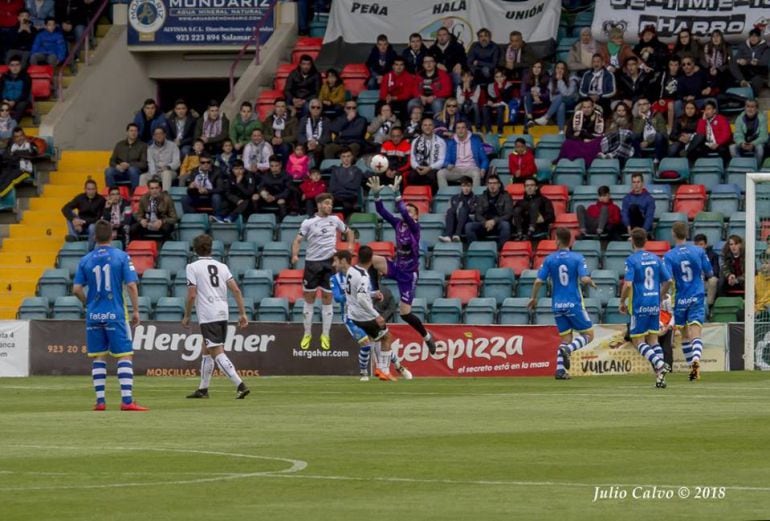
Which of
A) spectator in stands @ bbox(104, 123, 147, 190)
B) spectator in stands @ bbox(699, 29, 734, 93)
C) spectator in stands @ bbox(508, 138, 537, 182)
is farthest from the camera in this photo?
spectator in stands @ bbox(104, 123, 147, 190)

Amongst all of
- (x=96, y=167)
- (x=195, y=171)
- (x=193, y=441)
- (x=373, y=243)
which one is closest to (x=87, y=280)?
(x=193, y=441)

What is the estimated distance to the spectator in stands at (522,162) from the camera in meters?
33.1

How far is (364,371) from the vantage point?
28031 millimetres

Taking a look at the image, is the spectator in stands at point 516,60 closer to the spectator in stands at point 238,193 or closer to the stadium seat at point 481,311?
the spectator in stands at point 238,193

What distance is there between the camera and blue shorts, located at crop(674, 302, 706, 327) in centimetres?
2688

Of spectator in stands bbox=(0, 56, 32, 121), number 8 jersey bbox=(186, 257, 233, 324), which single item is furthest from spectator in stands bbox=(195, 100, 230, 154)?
number 8 jersey bbox=(186, 257, 233, 324)

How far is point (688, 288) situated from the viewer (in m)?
27.1

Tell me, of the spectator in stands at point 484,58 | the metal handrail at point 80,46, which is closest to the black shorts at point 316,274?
the spectator in stands at point 484,58

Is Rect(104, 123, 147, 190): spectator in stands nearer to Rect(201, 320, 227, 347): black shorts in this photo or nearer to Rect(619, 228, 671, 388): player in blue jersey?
Rect(619, 228, 671, 388): player in blue jersey

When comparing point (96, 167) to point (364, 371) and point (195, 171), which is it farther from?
point (364, 371)

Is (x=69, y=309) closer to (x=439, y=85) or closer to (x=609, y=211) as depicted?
(x=439, y=85)

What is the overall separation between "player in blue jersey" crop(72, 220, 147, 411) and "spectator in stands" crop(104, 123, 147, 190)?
16.6 metres

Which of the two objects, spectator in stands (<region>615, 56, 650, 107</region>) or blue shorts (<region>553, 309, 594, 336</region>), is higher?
spectator in stands (<region>615, 56, 650, 107</region>)

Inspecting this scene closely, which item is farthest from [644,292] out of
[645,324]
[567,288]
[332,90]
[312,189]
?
[332,90]
